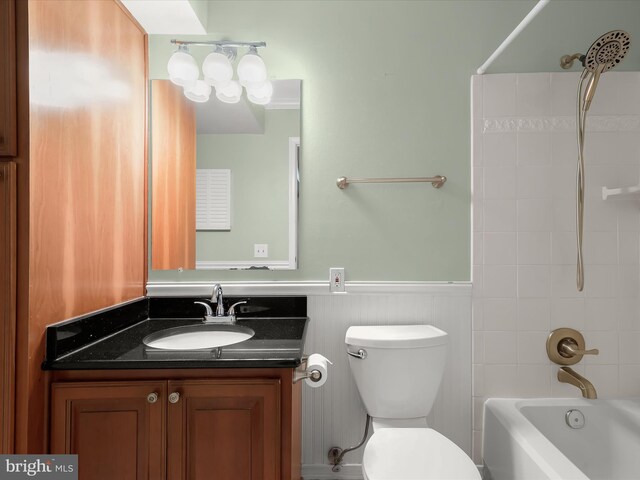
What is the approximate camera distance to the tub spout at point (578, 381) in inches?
65.4

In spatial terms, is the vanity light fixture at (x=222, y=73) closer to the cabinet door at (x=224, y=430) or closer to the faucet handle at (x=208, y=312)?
the faucet handle at (x=208, y=312)

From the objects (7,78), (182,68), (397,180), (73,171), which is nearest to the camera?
(7,78)

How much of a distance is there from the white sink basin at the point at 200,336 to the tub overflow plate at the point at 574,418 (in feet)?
4.63

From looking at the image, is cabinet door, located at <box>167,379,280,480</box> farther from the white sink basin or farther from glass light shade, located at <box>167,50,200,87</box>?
glass light shade, located at <box>167,50,200,87</box>

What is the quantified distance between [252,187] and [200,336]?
69cm

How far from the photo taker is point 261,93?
5.74ft

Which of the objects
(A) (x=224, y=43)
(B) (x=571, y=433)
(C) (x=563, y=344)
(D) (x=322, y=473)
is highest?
(A) (x=224, y=43)

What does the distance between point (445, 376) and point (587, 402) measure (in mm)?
614

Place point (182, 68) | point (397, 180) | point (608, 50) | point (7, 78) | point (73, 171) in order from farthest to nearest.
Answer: point (397, 180), point (182, 68), point (608, 50), point (73, 171), point (7, 78)

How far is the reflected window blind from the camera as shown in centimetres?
178

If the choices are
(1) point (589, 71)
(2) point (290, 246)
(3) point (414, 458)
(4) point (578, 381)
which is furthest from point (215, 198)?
(4) point (578, 381)

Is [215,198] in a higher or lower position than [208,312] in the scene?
higher

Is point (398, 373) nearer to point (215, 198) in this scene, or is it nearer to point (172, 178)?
point (215, 198)

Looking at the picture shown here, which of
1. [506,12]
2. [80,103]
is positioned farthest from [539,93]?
[80,103]
